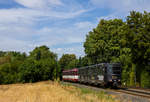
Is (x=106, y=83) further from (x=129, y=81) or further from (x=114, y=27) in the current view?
(x=114, y=27)

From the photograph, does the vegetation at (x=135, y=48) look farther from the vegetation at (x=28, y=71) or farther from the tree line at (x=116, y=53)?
the vegetation at (x=28, y=71)

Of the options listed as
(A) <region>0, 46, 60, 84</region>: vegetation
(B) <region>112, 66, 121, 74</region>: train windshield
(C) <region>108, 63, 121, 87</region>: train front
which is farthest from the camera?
(A) <region>0, 46, 60, 84</region>: vegetation

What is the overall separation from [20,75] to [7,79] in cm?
326

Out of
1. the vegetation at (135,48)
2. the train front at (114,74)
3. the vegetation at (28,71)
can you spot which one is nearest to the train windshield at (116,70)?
the train front at (114,74)

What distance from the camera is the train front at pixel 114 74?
25.7 meters

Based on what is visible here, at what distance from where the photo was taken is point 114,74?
26188 millimetres

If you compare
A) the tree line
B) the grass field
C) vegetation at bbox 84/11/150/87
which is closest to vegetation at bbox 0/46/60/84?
the tree line

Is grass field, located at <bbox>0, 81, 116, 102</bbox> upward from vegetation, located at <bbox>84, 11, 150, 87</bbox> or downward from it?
downward

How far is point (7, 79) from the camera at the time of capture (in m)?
50.8

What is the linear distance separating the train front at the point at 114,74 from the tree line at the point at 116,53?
4.24 metres

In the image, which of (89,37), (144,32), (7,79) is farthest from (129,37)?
(7,79)

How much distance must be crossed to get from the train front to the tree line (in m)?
4.24

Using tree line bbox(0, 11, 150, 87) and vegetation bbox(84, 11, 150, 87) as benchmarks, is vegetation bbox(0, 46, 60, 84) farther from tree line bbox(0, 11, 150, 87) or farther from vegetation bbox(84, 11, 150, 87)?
vegetation bbox(84, 11, 150, 87)

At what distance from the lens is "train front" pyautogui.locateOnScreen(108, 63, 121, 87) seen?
25656mm
